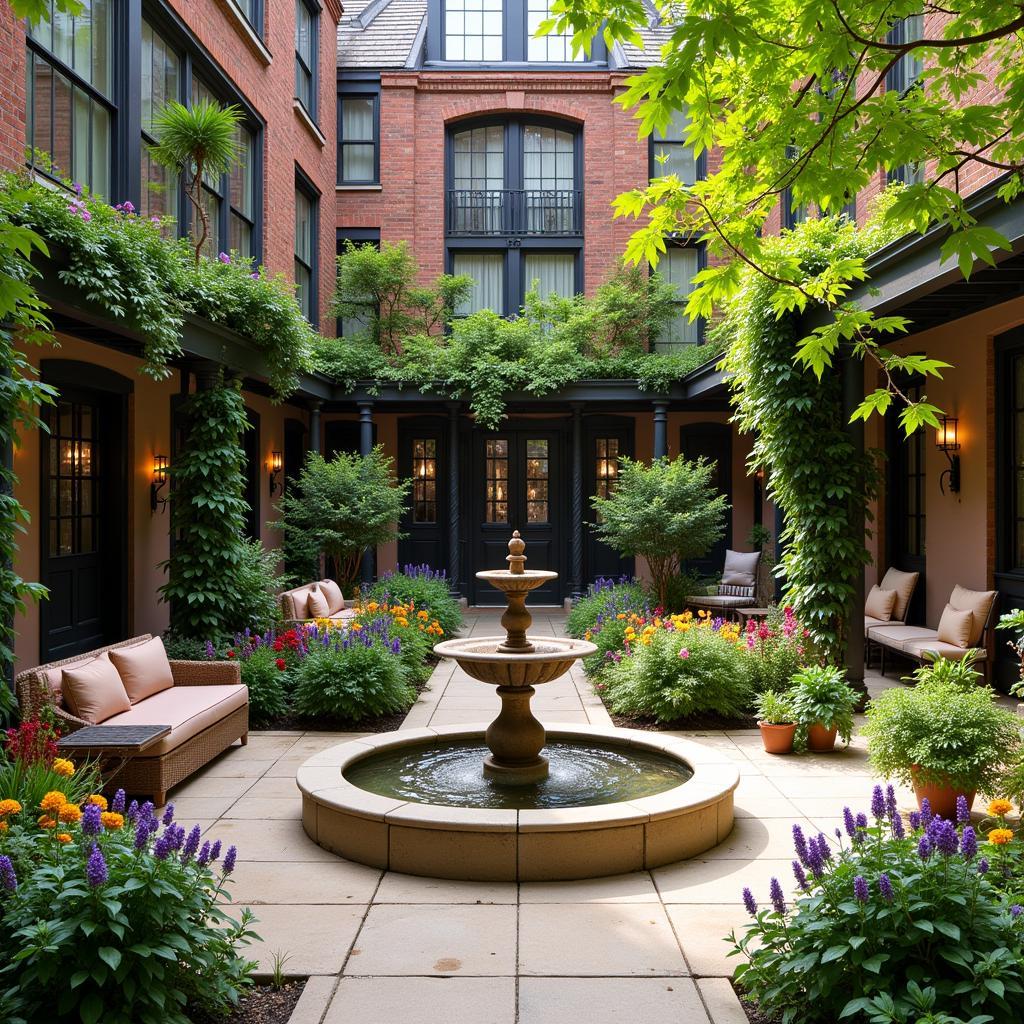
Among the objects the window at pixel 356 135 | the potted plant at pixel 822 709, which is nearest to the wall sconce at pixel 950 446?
the potted plant at pixel 822 709

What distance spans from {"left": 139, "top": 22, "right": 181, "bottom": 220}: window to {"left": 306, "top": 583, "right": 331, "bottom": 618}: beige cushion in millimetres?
4363

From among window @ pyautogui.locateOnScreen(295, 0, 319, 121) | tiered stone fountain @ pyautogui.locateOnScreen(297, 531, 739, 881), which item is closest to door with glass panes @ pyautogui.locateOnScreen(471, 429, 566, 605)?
window @ pyautogui.locateOnScreen(295, 0, 319, 121)

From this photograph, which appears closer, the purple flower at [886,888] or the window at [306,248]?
the purple flower at [886,888]

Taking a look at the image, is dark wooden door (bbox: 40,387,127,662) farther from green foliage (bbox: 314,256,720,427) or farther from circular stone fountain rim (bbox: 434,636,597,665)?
green foliage (bbox: 314,256,720,427)

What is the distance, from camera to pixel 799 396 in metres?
8.34

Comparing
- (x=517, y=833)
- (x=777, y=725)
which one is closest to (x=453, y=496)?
(x=777, y=725)

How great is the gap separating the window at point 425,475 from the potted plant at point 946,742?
40.6 feet

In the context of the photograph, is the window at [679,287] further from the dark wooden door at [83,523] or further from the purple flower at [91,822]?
the purple flower at [91,822]

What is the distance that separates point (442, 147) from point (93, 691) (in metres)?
14.0

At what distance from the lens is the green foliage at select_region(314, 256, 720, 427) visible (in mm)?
14992

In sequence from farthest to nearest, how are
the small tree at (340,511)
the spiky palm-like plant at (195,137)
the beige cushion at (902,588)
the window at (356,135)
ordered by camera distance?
the window at (356,135) → the small tree at (340,511) → the beige cushion at (902,588) → the spiky palm-like plant at (195,137)

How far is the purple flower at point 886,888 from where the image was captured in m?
2.87

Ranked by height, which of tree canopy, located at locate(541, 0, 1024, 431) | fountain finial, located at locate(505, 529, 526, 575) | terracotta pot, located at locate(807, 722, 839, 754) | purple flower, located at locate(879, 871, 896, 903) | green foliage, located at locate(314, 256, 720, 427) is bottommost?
terracotta pot, located at locate(807, 722, 839, 754)

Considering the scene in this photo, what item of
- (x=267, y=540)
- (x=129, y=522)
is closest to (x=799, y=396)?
(x=129, y=522)
